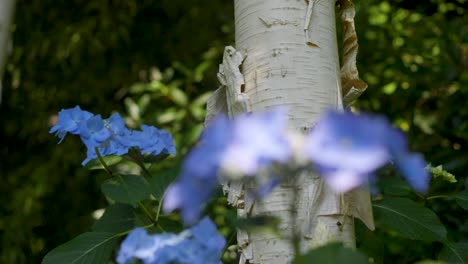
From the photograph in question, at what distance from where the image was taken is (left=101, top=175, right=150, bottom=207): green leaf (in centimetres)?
97

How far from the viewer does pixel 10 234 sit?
2.59 meters

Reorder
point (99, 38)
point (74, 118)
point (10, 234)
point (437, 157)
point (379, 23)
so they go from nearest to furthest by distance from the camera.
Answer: point (74, 118) < point (437, 157) < point (379, 23) < point (10, 234) < point (99, 38)

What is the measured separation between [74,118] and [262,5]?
335 millimetres

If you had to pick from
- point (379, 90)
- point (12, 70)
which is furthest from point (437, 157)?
point (12, 70)

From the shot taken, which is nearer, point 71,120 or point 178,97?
point 71,120

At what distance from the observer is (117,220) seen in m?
1.07

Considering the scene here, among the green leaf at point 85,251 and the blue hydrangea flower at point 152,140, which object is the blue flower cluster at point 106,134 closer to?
the blue hydrangea flower at point 152,140

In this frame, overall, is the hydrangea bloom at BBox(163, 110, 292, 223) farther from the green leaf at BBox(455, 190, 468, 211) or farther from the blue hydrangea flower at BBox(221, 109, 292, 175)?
the green leaf at BBox(455, 190, 468, 211)

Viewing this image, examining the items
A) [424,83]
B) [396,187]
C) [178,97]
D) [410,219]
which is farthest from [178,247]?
[178,97]

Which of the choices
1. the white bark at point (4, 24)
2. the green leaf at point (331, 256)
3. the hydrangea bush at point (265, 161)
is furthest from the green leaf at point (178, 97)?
the green leaf at point (331, 256)

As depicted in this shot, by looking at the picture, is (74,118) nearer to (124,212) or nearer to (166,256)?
(124,212)

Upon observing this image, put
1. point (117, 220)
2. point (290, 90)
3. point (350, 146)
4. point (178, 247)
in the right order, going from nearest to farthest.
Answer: point (350, 146), point (178, 247), point (290, 90), point (117, 220)

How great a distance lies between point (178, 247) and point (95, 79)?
2.50 meters

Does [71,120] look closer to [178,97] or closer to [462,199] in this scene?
[462,199]
